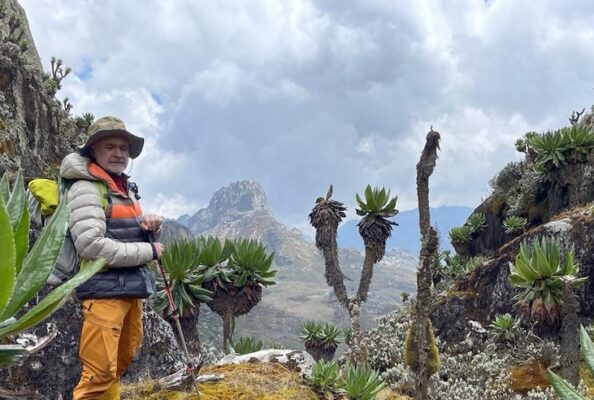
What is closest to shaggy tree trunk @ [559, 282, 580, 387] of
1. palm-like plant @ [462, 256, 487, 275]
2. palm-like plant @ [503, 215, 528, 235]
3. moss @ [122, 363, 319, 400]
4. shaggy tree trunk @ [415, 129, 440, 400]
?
shaggy tree trunk @ [415, 129, 440, 400]

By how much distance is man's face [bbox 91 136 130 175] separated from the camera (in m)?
4.02

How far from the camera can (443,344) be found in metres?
13.8

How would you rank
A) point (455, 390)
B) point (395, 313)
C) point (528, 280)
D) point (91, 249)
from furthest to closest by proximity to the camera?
point (395, 313) < point (455, 390) < point (528, 280) < point (91, 249)

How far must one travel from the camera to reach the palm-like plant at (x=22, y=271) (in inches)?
44.8

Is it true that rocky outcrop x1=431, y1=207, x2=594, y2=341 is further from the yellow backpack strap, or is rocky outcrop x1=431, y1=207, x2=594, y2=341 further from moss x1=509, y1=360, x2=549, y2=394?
the yellow backpack strap

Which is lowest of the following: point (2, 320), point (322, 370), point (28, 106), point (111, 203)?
point (322, 370)

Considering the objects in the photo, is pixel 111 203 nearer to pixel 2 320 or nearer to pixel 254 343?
pixel 2 320

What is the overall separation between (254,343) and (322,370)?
371 cm

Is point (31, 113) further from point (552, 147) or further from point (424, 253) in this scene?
point (424, 253)

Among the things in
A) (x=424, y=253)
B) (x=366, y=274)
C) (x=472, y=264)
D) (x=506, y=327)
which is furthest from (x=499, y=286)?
(x=424, y=253)

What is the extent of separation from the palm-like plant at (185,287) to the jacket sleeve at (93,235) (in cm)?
512

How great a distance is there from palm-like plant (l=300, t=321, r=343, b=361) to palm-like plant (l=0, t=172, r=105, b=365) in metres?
12.7

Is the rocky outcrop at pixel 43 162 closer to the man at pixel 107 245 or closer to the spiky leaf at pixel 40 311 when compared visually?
the man at pixel 107 245

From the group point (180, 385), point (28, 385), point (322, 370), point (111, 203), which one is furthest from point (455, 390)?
point (111, 203)
